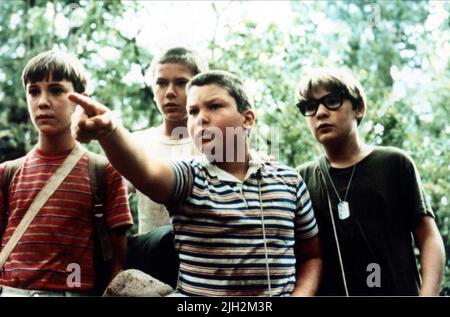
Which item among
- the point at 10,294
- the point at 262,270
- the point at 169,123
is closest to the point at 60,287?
the point at 10,294

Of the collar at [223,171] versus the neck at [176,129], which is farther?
the neck at [176,129]

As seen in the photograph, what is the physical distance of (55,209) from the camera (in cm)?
158

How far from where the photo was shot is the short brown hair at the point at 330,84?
1826 millimetres

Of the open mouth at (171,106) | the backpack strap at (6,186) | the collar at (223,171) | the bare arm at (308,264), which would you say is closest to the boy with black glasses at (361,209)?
the bare arm at (308,264)

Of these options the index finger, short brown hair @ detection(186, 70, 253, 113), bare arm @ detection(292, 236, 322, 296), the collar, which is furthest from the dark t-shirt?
the index finger

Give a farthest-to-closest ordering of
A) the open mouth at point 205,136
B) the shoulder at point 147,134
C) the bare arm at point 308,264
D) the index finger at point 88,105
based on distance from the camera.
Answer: the shoulder at point 147,134 → the bare arm at point 308,264 → the open mouth at point 205,136 → the index finger at point 88,105

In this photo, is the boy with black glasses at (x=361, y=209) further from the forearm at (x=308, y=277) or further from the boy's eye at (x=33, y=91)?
the boy's eye at (x=33, y=91)

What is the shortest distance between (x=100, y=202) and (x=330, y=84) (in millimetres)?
897

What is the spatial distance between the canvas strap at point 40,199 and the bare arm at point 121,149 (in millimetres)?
459

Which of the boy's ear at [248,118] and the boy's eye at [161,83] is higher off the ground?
the boy's eye at [161,83]

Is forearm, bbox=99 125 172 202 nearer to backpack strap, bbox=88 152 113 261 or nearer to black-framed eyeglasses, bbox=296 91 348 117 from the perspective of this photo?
backpack strap, bbox=88 152 113 261

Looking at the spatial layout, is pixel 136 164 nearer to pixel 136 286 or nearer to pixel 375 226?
pixel 136 286

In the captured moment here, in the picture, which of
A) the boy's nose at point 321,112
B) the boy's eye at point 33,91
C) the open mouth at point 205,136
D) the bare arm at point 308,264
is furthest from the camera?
the boy's nose at point 321,112

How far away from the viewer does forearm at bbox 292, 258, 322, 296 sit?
154 centimetres
